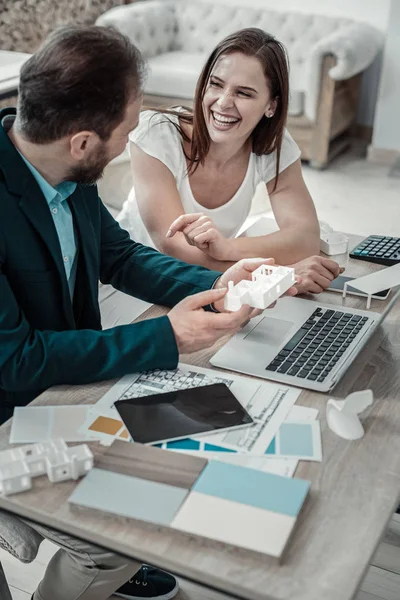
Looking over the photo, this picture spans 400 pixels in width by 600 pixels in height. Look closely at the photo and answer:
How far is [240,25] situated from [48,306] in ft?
15.2

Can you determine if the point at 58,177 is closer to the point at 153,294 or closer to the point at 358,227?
the point at 153,294

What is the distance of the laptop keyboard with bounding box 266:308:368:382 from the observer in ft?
4.32

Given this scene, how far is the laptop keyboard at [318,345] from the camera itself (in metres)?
1.32

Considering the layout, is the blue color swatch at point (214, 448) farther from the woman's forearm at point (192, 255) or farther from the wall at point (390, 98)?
the wall at point (390, 98)

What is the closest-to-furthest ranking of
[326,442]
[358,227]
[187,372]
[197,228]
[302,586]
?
[302,586]
[326,442]
[187,372]
[197,228]
[358,227]

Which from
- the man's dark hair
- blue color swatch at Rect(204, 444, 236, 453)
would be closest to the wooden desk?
blue color swatch at Rect(204, 444, 236, 453)

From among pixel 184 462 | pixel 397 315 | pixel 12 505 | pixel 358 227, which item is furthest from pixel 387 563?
pixel 358 227

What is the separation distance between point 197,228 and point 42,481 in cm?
77

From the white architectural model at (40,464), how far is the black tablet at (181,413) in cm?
10

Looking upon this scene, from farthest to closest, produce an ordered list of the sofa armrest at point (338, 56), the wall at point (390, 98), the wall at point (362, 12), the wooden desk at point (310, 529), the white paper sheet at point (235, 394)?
the wall at point (362, 12) → the wall at point (390, 98) → the sofa armrest at point (338, 56) → the white paper sheet at point (235, 394) → the wooden desk at point (310, 529)

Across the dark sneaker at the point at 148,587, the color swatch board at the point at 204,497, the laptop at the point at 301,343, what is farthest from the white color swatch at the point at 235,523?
the dark sneaker at the point at 148,587

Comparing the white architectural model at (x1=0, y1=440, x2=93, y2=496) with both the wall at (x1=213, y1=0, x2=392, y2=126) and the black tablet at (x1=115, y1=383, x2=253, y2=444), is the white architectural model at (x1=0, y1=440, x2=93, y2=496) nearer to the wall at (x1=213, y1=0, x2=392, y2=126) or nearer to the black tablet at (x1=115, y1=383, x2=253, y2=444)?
the black tablet at (x1=115, y1=383, x2=253, y2=444)

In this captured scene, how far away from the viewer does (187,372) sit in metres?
1.31

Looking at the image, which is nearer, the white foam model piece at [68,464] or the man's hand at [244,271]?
the white foam model piece at [68,464]
